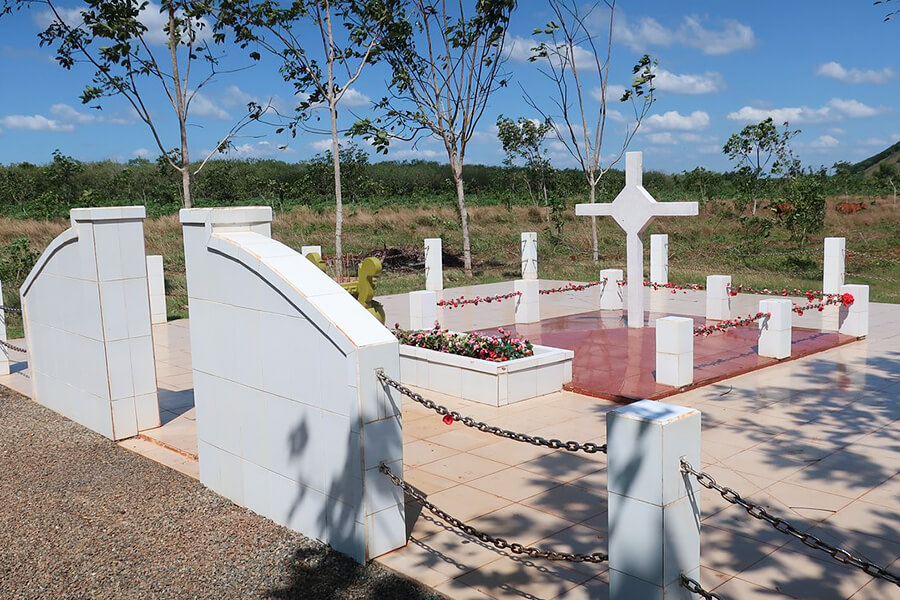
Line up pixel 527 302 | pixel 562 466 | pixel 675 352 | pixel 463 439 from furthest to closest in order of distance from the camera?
pixel 527 302 < pixel 675 352 < pixel 463 439 < pixel 562 466

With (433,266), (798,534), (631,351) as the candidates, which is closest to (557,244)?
(433,266)

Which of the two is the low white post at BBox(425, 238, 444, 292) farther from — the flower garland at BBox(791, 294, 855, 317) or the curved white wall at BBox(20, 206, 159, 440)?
Answer: the curved white wall at BBox(20, 206, 159, 440)

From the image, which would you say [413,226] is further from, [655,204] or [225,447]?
[225,447]

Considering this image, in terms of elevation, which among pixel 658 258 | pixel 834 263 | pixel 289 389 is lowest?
pixel 289 389

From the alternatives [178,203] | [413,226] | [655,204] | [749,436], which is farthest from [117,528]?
[178,203]

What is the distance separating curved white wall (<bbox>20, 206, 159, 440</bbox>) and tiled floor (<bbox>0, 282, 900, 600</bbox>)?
0.44 metres

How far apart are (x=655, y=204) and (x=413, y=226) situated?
21.0 m

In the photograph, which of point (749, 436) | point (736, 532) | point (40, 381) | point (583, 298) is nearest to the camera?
point (736, 532)

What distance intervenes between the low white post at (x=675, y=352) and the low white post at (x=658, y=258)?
7266 mm

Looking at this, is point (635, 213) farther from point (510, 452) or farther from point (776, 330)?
point (510, 452)

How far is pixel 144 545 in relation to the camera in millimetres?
4863

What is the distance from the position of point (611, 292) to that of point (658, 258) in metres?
2.02

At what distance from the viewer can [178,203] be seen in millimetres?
38812

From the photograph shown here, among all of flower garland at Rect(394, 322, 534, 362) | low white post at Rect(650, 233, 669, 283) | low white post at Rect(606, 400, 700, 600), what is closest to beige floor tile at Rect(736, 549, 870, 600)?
low white post at Rect(606, 400, 700, 600)
